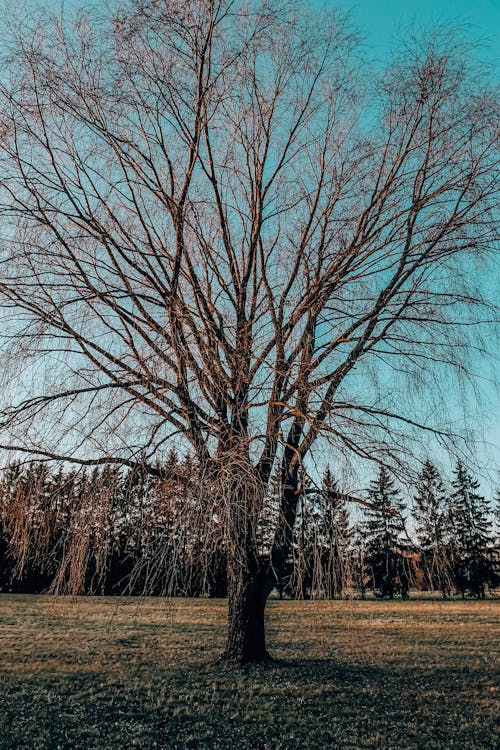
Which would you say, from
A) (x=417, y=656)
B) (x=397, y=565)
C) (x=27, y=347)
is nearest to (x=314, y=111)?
A: (x=27, y=347)

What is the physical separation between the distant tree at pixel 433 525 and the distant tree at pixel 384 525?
0.19 metres

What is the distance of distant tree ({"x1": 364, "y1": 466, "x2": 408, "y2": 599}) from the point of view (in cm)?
429

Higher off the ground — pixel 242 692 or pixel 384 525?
pixel 384 525

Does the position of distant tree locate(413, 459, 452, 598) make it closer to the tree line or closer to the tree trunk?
the tree line

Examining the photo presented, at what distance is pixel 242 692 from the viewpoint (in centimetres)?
602

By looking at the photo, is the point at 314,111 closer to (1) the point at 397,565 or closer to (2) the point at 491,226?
(2) the point at 491,226

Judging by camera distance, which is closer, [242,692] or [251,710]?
[251,710]

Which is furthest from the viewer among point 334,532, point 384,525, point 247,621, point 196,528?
point 247,621

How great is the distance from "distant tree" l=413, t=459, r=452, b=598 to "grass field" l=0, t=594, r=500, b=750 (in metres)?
0.89

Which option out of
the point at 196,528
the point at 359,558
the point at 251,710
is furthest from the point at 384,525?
the point at 251,710

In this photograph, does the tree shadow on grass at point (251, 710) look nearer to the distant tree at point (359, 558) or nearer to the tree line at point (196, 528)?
the tree line at point (196, 528)

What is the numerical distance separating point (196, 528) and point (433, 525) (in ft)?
6.88

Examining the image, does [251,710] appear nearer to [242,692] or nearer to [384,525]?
[242,692]

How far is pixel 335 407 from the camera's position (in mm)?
4859
